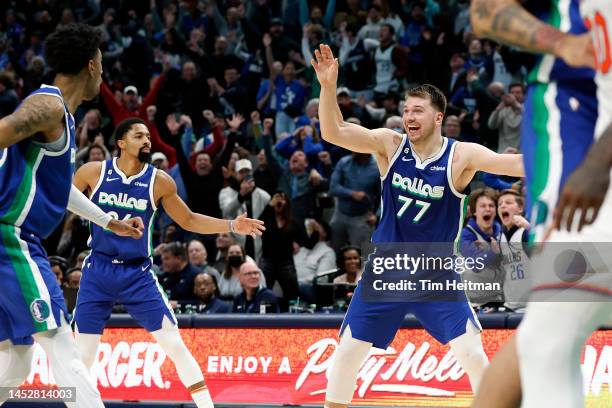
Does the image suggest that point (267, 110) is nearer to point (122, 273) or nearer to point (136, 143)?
point (136, 143)

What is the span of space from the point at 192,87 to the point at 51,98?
1164cm

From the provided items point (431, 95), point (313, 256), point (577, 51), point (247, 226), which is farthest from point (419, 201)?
point (313, 256)

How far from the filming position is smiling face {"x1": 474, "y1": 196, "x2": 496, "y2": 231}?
9.39m

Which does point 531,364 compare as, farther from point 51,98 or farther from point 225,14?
point 225,14

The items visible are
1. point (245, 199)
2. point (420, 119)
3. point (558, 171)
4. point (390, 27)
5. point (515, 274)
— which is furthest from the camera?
point (390, 27)

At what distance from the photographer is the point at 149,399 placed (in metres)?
9.62

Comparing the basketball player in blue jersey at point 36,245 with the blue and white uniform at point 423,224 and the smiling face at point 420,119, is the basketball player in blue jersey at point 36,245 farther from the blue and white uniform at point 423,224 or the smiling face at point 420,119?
the smiling face at point 420,119

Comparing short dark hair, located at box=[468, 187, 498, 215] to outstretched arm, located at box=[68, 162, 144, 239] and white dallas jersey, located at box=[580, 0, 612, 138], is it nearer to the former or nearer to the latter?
outstretched arm, located at box=[68, 162, 144, 239]

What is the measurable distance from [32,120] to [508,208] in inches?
215

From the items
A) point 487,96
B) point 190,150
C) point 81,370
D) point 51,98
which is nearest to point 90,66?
point 51,98

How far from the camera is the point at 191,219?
8281 millimetres

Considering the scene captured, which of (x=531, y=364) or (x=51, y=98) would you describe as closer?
(x=531, y=364)

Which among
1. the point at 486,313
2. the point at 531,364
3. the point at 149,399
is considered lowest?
the point at 149,399

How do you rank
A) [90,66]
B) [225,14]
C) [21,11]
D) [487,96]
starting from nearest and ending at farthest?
[90,66], [487,96], [225,14], [21,11]
